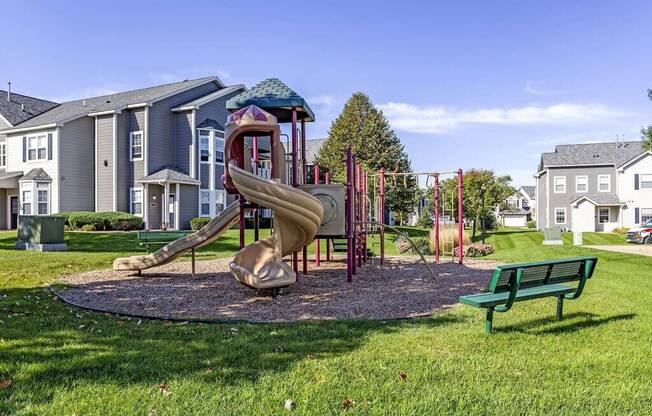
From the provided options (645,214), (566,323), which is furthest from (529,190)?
(566,323)

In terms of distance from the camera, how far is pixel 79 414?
11.7 ft

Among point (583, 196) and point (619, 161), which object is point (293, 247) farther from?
point (619, 161)

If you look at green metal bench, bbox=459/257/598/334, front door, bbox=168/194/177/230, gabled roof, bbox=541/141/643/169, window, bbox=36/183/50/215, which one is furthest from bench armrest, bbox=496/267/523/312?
gabled roof, bbox=541/141/643/169

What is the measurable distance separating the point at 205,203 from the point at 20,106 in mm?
15512

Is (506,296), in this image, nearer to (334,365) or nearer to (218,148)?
(334,365)

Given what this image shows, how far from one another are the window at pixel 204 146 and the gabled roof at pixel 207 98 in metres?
1.68

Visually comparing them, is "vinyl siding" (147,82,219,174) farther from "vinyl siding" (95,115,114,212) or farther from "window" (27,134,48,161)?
"window" (27,134,48,161)

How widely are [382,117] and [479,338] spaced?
47019 millimetres

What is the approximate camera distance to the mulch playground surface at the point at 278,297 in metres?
7.43

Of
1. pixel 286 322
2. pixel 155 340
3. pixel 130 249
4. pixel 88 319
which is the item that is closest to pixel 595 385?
pixel 286 322

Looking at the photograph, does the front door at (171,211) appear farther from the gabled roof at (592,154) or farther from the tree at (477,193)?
the gabled roof at (592,154)

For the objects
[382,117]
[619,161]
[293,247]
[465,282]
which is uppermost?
[382,117]

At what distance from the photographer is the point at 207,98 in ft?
104

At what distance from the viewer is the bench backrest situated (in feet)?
19.7
